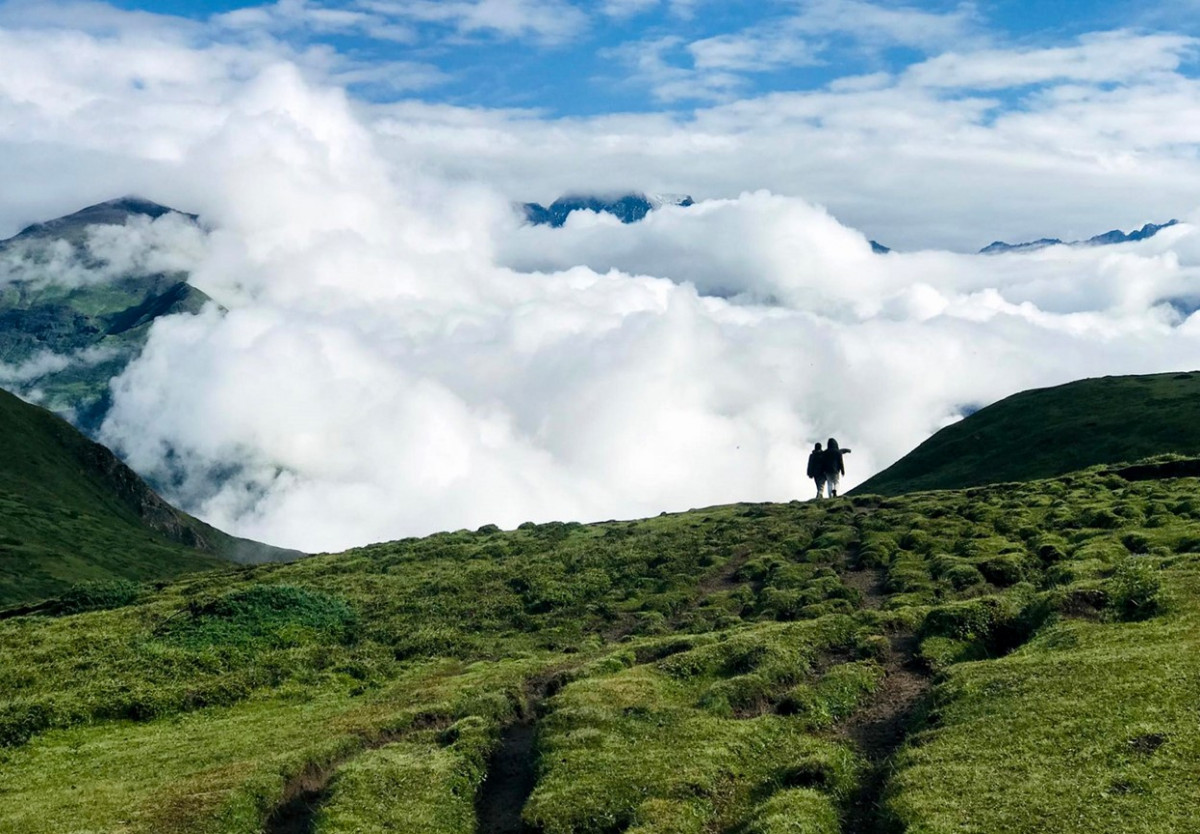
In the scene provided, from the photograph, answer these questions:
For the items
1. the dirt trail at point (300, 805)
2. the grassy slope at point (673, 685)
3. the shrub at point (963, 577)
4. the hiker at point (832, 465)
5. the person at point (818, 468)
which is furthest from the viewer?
the person at point (818, 468)

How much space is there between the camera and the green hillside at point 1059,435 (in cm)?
11175

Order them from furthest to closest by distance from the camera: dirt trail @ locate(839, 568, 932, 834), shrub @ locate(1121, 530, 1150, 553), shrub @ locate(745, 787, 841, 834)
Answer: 1. shrub @ locate(1121, 530, 1150, 553)
2. dirt trail @ locate(839, 568, 932, 834)
3. shrub @ locate(745, 787, 841, 834)

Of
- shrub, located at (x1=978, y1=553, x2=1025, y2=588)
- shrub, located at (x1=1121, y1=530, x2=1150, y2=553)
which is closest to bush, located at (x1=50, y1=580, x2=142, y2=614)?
shrub, located at (x1=978, y1=553, x2=1025, y2=588)

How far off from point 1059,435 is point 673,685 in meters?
93.4

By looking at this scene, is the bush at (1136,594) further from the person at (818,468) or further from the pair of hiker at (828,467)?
the person at (818,468)

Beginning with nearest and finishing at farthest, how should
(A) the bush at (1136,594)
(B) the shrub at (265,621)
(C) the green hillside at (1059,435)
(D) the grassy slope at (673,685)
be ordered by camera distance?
1. (D) the grassy slope at (673,685)
2. (A) the bush at (1136,594)
3. (B) the shrub at (265,621)
4. (C) the green hillside at (1059,435)

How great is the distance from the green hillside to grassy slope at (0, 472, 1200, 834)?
35.4 metres

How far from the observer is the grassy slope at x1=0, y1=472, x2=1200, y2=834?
31.1 m

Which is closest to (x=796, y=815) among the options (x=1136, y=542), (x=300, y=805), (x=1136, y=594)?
(x=300, y=805)

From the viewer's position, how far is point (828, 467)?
10138cm

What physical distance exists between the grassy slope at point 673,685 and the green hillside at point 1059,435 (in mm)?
35377

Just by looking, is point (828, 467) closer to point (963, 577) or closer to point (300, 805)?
point (963, 577)

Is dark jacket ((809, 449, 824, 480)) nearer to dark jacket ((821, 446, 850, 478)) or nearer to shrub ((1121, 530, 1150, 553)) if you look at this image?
dark jacket ((821, 446, 850, 478))

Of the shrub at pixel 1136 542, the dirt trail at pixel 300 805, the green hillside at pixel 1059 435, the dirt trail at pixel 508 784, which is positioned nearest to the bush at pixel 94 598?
the dirt trail at pixel 300 805
